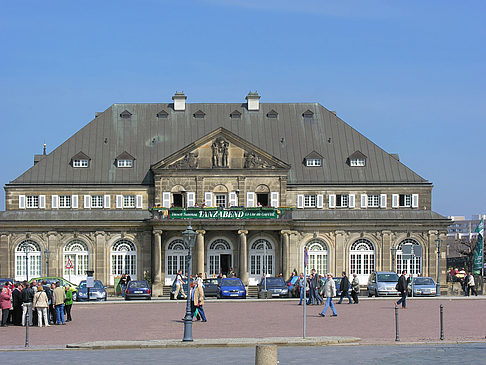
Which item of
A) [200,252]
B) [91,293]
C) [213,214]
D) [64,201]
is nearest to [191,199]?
[213,214]

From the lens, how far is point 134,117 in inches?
3477

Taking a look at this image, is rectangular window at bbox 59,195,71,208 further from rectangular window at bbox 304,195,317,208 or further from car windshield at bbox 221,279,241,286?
car windshield at bbox 221,279,241,286

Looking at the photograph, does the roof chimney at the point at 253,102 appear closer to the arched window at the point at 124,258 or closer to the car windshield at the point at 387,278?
the arched window at the point at 124,258

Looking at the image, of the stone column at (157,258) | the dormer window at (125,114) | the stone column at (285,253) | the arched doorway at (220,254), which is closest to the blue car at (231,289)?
the stone column at (157,258)

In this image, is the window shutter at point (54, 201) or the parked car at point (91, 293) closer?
the parked car at point (91, 293)

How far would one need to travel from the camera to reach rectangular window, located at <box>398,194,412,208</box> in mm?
84312

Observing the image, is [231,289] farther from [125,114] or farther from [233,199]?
[125,114]

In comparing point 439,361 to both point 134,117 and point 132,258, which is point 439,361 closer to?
point 132,258

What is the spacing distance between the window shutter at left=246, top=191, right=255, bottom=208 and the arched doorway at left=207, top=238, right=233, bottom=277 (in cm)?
343

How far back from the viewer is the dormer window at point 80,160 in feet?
277

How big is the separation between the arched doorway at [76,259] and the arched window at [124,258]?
6.85 ft

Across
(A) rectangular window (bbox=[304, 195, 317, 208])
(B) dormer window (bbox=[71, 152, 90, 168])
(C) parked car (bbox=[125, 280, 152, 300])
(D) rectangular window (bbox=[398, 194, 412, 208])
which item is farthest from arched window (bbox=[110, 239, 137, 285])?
(D) rectangular window (bbox=[398, 194, 412, 208])

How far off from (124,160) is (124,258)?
798cm

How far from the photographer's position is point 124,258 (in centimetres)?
8238
